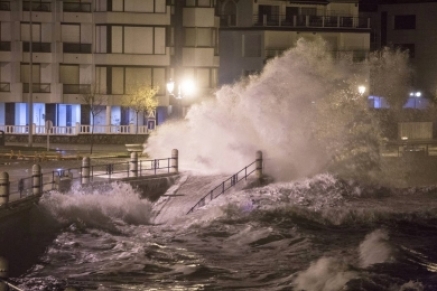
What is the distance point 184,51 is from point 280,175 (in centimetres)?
2834

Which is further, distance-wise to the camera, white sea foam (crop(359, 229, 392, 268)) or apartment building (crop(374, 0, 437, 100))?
apartment building (crop(374, 0, 437, 100))

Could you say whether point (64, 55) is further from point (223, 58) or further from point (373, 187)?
point (373, 187)

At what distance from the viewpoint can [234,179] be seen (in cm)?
3384

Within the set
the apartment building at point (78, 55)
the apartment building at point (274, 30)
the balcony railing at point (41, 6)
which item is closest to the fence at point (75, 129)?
the apartment building at point (78, 55)

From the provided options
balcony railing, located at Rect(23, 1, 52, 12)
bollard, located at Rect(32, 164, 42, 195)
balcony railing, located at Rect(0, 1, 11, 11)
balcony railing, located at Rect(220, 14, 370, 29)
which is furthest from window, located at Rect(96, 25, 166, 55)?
bollard, located at Rect(32, 164, 42, 195)

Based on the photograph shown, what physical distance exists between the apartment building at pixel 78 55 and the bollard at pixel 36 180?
3372 cm

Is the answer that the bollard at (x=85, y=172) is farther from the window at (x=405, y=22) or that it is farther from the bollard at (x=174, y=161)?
the window at (x=405, y=22)

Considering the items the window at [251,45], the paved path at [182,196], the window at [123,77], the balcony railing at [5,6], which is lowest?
the paved path at [182,196]

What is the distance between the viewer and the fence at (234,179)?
3219cm

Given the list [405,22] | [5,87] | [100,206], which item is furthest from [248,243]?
[405,22]

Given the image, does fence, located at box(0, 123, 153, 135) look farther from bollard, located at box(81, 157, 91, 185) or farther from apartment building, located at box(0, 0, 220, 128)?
bollard, located at box(81, 157, 91, 185)

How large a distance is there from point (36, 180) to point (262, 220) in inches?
308

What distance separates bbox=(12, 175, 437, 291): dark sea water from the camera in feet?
71.7

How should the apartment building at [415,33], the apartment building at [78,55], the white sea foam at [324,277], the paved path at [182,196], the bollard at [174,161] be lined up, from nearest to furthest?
the white sea foam at [324,277]
the paved path at [182,196]
the bollard at [174,161]
the apartment building at [78,55]
the apartment building at [415,33]
